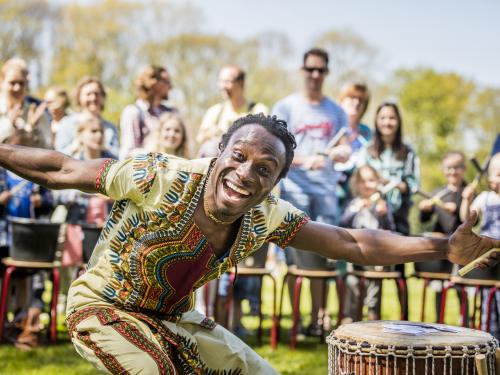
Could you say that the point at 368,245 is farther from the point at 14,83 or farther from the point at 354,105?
the point at 354,105

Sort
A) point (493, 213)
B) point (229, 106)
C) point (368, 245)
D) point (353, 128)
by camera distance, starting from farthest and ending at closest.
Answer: point (353, 128) < point (229, 106) < point (493, 213) < point (368, 245)

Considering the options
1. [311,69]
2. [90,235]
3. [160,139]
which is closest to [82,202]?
[90,235]

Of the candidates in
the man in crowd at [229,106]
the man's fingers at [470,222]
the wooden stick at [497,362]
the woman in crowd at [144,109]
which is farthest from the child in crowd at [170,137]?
the wooden stick at [497,362]

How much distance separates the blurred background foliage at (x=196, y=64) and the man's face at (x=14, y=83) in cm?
2369

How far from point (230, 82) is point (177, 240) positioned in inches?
172

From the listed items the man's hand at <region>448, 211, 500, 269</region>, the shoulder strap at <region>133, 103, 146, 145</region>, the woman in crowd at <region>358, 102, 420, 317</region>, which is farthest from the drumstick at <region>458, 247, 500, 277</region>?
the shoulder strap at <region>133, 103, 146, 145</region>

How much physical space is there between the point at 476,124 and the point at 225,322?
3061 cm

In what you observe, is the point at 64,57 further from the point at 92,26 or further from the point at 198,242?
the point at 198,242

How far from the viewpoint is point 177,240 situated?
11.9 ft

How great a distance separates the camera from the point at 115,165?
357 centimetres

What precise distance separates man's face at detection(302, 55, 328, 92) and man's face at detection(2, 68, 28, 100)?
2.63 meters

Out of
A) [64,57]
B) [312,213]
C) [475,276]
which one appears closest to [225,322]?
[312,213]

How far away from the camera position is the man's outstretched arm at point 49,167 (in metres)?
3.46

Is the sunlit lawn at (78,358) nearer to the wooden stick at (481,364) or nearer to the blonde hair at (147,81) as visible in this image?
the blonde hair at (147,81)
